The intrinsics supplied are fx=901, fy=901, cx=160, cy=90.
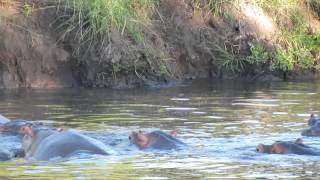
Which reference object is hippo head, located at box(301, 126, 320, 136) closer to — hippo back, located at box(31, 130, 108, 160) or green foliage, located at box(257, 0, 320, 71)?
hippo back, located at box(31, 130, 108, 160)

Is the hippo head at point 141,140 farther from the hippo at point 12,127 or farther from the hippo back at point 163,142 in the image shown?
the hippo at point 12,127

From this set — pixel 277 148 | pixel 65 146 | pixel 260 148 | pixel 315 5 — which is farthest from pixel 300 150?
pixel 315 5

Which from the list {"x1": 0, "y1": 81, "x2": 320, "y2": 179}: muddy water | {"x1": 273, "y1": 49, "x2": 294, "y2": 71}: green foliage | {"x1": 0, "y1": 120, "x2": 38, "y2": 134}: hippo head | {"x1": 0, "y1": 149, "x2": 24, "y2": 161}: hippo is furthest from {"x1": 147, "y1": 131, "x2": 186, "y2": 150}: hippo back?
{"x1": 273, "y1": 49, "x2": 294, "y2": 71}: green foliage

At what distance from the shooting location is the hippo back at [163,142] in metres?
9.92

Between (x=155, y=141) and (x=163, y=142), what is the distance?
0.30ft

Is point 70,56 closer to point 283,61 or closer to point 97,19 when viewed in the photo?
point 97,19

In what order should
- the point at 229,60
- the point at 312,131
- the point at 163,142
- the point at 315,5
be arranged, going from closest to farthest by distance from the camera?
1. the point at 163,142
2. the point at 312,131
3. the point at 229,60
4. the point at 315,5

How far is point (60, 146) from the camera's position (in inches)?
371

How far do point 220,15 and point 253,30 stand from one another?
0.88 m

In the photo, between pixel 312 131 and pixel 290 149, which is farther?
pixel 312 131

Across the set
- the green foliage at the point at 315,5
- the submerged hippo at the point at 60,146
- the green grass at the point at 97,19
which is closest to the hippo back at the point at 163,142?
the submerged hippo at the point at 60,146

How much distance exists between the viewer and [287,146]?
31.2 ft

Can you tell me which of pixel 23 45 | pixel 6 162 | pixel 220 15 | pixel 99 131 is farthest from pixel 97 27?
pixel 6 162

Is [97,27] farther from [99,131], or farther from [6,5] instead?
[99,131]
